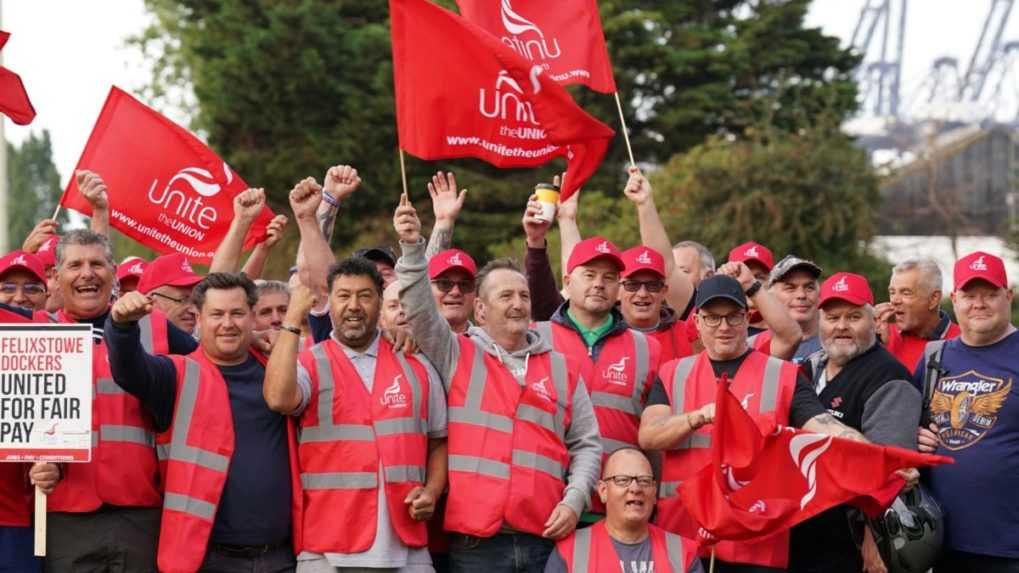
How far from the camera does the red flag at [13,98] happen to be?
9758mm

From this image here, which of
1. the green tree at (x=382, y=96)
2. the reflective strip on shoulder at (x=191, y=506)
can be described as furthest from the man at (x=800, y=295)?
the green tree at (x=382, y=96)

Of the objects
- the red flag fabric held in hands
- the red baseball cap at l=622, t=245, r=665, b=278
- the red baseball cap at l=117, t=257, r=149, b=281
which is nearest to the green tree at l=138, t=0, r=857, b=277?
the red flag fabric held in hands

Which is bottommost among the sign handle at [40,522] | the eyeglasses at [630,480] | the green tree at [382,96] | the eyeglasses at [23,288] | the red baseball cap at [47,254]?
the sign handle at [40,522]

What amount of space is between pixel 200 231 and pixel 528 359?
3.93 metres

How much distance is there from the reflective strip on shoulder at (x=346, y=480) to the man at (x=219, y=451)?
184mm

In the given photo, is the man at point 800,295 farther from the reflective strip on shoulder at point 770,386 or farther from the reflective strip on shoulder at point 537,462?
the reflective strip on shoulder at point 537,462

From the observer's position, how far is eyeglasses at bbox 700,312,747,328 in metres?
8.63

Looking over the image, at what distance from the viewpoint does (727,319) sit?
863 cm

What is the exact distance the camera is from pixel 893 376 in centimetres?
870

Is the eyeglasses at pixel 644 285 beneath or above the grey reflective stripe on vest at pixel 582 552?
above

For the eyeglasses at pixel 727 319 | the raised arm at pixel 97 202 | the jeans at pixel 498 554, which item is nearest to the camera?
the jeans at pixel 498 554

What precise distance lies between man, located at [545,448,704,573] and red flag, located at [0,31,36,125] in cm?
422

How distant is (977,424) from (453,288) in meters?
3.00

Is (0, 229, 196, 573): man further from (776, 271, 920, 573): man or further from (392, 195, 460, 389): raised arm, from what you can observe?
(776, 271, 920, 573): man
